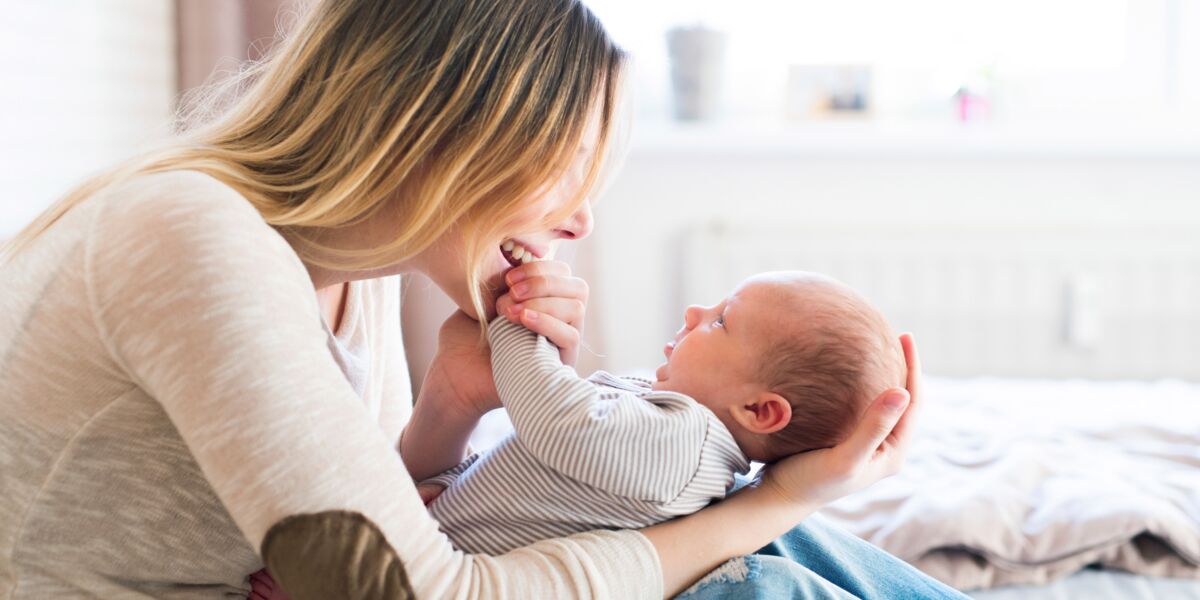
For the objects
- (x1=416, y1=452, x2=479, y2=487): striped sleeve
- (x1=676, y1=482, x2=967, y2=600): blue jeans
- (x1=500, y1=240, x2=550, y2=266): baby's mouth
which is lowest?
(x1=676, y1=482, x2=967, y2=600): blue jeans

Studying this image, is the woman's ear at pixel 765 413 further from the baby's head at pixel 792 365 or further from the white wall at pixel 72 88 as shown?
the white wall at pixel 72 88

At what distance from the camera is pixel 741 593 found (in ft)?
3.38

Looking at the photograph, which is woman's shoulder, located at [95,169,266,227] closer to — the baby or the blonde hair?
the blonde hair

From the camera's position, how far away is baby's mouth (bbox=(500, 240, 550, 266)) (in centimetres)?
120

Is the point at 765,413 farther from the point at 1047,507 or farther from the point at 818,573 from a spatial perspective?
the point at 1047,507

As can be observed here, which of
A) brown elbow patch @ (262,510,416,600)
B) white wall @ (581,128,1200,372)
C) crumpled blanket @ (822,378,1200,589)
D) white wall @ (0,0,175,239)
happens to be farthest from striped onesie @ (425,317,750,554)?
white wall @ (581,128,1200,372)

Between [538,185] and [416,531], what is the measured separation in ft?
1.22

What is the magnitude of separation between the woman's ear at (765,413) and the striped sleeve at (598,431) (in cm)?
9

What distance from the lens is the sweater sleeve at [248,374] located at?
31.7 inches

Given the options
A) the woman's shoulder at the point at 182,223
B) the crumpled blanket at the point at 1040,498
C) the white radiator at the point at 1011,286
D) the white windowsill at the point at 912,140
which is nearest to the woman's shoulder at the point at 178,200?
the woman's shoulder at the point at 182,223

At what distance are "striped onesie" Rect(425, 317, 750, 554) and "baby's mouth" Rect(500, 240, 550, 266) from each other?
4.1 inches

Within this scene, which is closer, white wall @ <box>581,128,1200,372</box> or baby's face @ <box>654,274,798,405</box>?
baby's face @ <box>654,274,798,405</box>

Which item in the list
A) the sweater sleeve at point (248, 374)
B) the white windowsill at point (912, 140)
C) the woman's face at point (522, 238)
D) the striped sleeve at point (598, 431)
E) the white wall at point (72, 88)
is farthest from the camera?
the white windowsill at point (912, 140)

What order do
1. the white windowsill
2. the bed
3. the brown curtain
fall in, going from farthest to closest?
1. the white windowsill
2. the brown curtain
3. the bed
